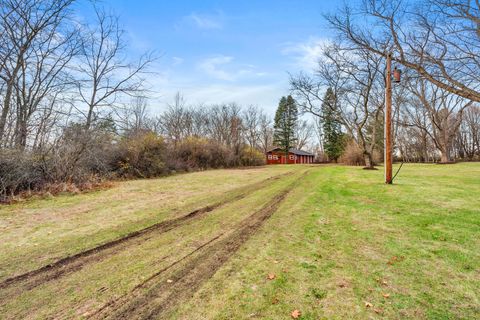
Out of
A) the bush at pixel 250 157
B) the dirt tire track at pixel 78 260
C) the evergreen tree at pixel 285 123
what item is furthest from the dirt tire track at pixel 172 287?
the evergreen tree at pixel 285 123

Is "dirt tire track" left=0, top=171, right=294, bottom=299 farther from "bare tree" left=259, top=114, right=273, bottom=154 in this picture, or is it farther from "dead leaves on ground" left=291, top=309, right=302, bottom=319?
"bare tree" left=259, top=114, right=273, bottom=154

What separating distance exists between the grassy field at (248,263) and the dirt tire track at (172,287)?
0.01 meters

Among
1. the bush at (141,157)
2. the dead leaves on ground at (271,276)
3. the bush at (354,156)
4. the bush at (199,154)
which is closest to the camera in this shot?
the dead leaves on ground at (271,276)

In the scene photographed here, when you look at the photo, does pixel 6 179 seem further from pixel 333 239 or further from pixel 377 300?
pixel 377 300

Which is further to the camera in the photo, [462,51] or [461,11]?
[462,51]

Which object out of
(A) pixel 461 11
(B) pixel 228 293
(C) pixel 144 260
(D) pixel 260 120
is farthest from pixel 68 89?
(D) pixel 260 120

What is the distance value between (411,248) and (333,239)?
1016 mm

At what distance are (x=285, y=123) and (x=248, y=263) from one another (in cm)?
4603

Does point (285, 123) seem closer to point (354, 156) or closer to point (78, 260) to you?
point (354, 156)

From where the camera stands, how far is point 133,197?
7.76 m

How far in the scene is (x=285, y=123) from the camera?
155ft

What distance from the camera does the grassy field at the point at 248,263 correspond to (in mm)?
2174

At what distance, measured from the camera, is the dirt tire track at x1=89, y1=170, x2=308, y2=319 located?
6.93 ft

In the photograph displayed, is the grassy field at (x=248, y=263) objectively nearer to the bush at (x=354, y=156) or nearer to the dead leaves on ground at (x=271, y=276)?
the dead leaves on ground at (x=271, y=276)
